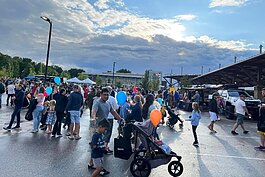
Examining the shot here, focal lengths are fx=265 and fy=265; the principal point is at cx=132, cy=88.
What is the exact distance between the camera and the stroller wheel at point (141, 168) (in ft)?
18.4

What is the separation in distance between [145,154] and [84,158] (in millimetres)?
1830

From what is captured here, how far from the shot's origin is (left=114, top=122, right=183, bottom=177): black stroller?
222 inches

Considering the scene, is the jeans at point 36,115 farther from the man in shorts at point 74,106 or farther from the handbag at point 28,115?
the man in shorts at point 74,106

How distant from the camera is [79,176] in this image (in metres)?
5.45

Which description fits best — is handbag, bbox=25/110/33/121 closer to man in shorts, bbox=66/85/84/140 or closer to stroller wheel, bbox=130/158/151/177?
man in shorts, bbox=66/85/84/140

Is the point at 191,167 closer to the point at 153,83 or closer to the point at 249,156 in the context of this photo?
the point at 249,156

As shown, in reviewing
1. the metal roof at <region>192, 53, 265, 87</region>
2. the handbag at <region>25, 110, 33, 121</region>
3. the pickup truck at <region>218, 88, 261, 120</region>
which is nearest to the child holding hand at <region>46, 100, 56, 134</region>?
the handbag at <region>25, 110, 33, 121</region>

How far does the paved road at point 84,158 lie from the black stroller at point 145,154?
0.83ft

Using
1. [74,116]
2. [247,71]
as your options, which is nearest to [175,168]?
[74,116]

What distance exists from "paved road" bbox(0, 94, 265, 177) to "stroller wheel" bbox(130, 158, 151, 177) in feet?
0.73

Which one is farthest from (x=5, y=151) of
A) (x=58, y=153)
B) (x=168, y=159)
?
(x=168, y=159)

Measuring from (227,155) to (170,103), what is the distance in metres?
15.8

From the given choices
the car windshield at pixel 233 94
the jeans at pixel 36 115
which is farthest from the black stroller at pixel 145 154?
the car windshield at pixel 233 94

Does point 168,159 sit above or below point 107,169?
above
